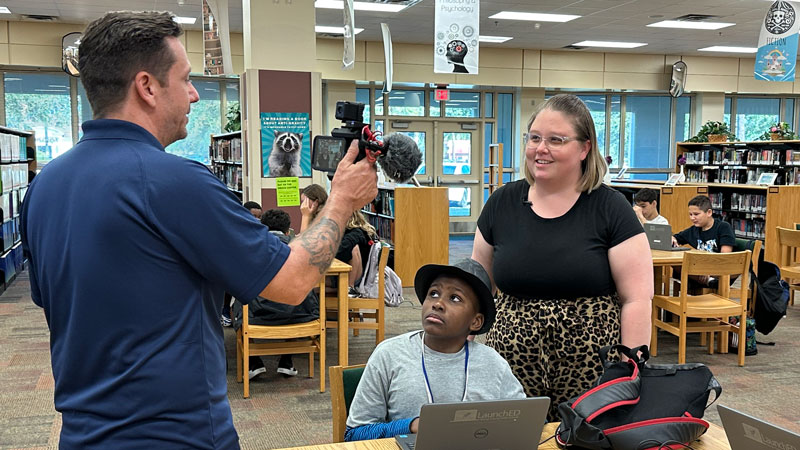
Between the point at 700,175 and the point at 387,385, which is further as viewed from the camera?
the point at 700,175

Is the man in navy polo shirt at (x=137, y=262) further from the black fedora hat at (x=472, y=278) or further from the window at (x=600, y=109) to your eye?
the window at (x=600, y=109)

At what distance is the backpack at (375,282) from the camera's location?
549cm

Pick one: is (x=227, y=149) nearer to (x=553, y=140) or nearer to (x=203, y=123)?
(x=203, y=123)

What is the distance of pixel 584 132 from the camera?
208 cm

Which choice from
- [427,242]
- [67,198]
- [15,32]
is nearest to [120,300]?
[67,198]

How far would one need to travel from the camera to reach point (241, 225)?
4.10 ft

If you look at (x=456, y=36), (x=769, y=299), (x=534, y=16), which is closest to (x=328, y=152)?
(x=769, y=299)

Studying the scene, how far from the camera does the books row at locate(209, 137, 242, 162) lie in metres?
9.15

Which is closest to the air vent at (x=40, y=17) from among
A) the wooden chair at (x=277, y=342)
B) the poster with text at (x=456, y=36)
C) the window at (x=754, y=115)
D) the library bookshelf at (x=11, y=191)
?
the library bookshelf at (x=11, y=191)

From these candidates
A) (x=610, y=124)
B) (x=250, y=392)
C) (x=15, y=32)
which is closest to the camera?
(x=250, y=392)

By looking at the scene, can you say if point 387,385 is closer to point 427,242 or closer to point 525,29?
point 427,242

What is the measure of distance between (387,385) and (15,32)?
12.2 m

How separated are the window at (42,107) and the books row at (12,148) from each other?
269cm

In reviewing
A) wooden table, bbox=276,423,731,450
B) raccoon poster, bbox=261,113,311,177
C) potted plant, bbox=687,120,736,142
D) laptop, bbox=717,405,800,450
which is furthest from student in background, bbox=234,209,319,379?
potted plant, bbox=687,120,736,142
